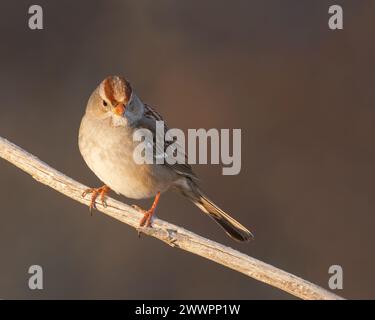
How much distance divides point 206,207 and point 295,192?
2645 millimetres

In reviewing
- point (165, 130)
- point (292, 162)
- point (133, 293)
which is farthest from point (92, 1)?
point (165, 130)

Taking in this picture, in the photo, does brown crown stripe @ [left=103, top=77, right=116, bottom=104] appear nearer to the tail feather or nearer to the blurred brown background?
the tail feather

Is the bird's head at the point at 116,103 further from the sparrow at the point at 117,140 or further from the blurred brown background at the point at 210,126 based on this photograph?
the blurred brown background at the point at 210,126

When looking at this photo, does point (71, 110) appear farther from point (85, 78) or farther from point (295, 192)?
point (295, 192)

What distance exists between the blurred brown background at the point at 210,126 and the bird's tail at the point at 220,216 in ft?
5.39

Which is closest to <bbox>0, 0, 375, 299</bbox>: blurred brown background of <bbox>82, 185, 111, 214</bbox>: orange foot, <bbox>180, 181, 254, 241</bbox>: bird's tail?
<bbox>180, 181, 254, 241</bbox>: bird's tail

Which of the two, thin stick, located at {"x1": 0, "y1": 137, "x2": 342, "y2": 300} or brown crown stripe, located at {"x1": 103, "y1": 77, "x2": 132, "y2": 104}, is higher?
brown crown stripe, located at {"x1": 103, "y1": 77, "x2": 132, "y2": 104}

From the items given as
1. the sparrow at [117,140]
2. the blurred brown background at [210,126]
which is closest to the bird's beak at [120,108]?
the sparrow at [117,140]

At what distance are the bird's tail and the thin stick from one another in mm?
638

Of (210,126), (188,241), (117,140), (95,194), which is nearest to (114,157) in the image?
(117,140)

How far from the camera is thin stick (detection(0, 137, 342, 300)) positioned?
413 centimetres

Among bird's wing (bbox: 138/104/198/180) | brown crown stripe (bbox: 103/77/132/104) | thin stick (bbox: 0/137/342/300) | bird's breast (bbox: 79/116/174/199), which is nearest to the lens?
thin stick (bbox: 0/137/342/300)

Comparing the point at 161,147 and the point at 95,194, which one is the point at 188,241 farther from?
the point at 161,147

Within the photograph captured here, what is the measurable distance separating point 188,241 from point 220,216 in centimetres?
82
